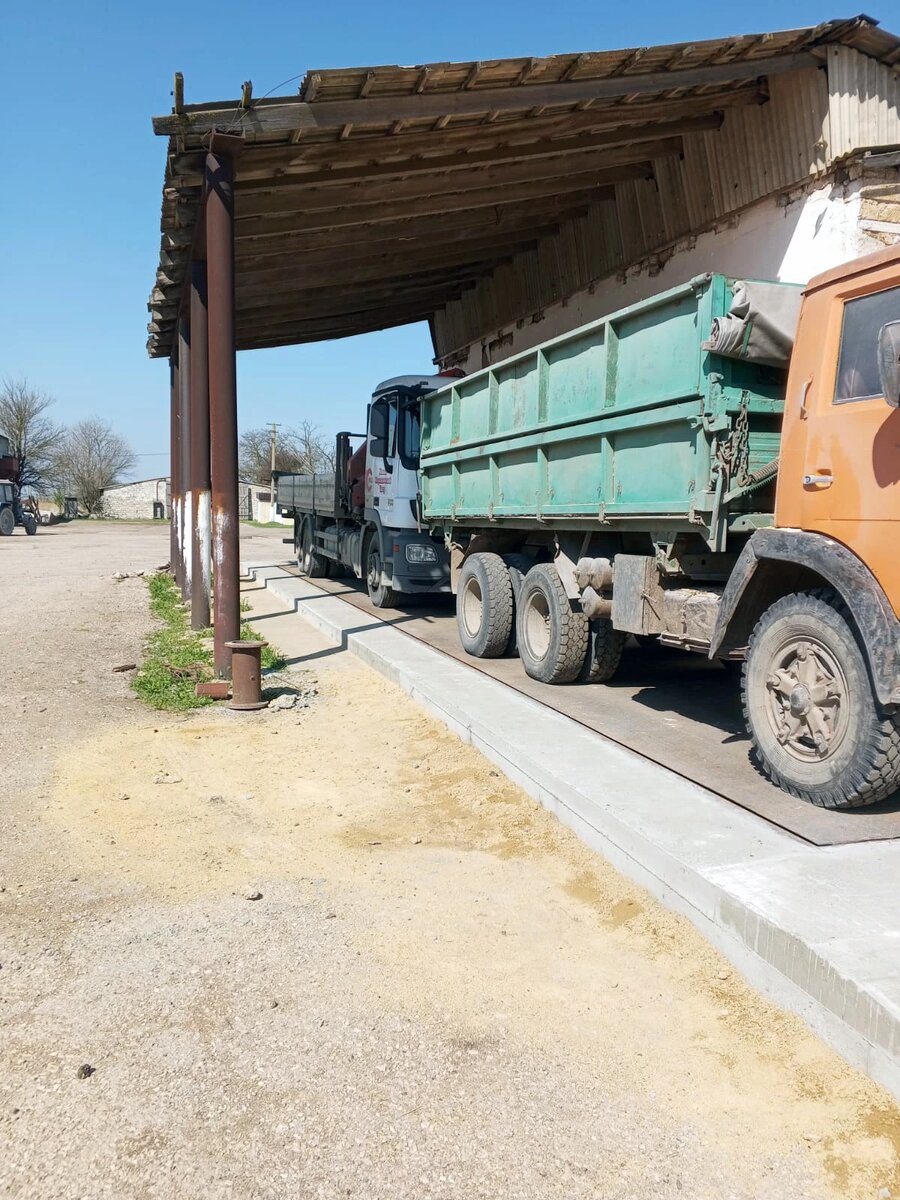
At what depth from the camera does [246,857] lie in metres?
4.38

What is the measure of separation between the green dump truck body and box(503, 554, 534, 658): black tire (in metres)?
0.50

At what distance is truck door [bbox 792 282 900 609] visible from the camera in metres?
4.16

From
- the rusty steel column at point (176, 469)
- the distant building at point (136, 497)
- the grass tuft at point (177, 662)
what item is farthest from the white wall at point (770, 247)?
the distant building at point (136, 497)

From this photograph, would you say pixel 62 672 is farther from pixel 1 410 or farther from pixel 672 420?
pixel 1 410

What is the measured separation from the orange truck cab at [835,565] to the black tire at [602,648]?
242 cm

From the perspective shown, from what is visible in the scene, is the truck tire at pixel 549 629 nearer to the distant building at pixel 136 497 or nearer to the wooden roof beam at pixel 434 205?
the wooden roof beam at pixel 434 205

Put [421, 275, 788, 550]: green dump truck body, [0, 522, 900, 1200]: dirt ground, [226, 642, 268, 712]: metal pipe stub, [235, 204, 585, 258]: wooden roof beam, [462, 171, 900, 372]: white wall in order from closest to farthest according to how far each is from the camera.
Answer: [0, 522, 900, 1200]: dirt ground < [421, 275, 788, 550]: green dump truck body < [226, 642, 268, 712]: metal pipe stub < [462, 171, 900, 372]: white wall < [235, 204, 585, 258]: wooden roof beam

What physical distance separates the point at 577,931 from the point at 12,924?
229cm

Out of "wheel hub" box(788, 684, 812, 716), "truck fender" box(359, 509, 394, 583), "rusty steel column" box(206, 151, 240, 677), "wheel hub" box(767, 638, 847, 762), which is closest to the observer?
"wheel hub" box(767, 638, 847, 762)

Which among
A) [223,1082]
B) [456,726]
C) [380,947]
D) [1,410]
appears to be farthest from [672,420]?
[1,410]

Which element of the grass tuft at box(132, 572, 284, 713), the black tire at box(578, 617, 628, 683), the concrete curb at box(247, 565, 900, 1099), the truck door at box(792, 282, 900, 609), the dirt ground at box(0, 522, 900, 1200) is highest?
the truck door at box(792, 282, 900, 609)

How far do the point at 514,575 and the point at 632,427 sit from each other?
9.45ft

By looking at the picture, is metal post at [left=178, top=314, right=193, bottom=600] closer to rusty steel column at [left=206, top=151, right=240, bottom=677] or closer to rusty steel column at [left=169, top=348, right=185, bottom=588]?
rusty steel column at [left=169, top=348, right=185, bottom=588]

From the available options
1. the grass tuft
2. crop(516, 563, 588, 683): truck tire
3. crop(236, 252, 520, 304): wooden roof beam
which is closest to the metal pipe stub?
the grass tuft
